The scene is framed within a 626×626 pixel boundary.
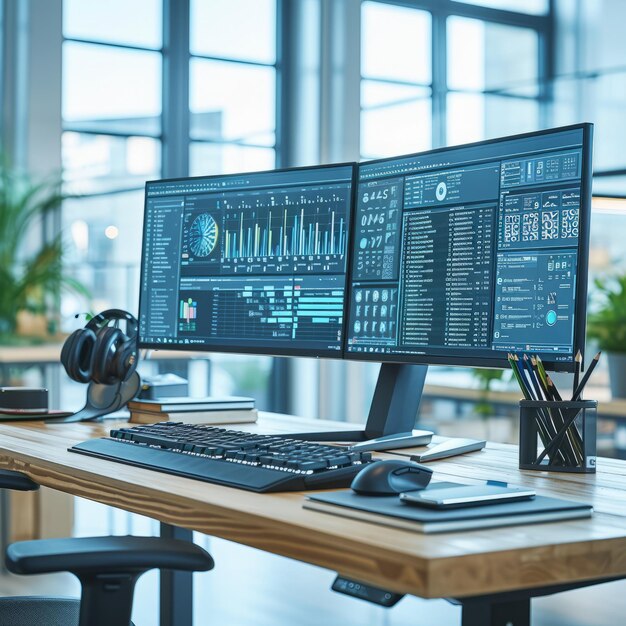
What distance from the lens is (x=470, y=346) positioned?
1506 mm

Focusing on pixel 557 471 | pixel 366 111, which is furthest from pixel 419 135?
pixel 557 471

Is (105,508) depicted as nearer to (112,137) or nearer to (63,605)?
(112,137)

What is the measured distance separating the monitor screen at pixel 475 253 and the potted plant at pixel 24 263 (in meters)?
3.14

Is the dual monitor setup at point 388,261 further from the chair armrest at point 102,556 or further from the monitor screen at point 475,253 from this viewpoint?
the chair armrest at point 102,556

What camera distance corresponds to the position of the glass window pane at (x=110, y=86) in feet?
18.1

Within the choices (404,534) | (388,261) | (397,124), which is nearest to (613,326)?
(397,124)

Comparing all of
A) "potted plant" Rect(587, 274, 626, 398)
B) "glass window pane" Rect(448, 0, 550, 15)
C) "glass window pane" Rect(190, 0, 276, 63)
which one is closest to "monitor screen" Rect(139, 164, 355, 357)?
"potted plant" Rect(587, 274, 626, 398)

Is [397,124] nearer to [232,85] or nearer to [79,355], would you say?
[232,85]

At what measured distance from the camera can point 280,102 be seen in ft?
20.7

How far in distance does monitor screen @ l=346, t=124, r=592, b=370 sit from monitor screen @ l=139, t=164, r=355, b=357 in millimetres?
62

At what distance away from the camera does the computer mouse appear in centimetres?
105

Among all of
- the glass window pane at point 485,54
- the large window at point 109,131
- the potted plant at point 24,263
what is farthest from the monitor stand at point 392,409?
the glass window pane at point 485,54

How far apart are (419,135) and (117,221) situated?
1865mm

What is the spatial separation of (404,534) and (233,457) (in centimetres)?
43
